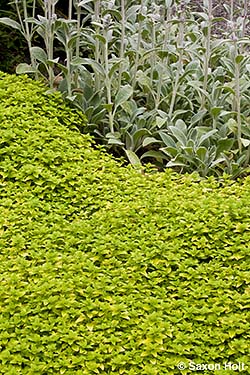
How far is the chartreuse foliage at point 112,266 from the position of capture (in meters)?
2.01

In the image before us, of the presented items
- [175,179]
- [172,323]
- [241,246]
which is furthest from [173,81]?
[172,323]

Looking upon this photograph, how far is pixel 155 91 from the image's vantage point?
13.2 ft

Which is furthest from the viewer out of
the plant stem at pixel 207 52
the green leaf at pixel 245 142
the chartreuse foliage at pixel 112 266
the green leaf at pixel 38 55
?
the green leaf at pixel 38 55

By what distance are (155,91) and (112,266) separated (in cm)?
197

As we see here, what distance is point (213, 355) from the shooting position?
201 cm

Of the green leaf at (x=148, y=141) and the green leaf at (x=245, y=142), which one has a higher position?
the green leaf at (x=245, y=142)

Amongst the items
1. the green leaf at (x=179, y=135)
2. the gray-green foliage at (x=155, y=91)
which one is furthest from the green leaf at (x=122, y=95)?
the green leaf at (x=179, y=135)

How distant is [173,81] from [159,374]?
2.37 meters

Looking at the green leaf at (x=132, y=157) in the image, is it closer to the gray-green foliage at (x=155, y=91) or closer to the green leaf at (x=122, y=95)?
the gray-green foliage at (x=155, y=91)

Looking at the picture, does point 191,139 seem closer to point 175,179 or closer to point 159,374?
point 175,179

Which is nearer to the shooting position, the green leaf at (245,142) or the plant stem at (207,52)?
the green leaf at (245,142)

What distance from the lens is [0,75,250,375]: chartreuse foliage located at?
2006 mm

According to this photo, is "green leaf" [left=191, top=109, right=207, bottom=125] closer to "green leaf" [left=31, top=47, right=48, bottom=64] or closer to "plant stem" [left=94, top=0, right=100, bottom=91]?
"plant stem" [left=94, top=0, right=100, bottom=91]

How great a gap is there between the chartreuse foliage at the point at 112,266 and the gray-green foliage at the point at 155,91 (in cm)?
42
